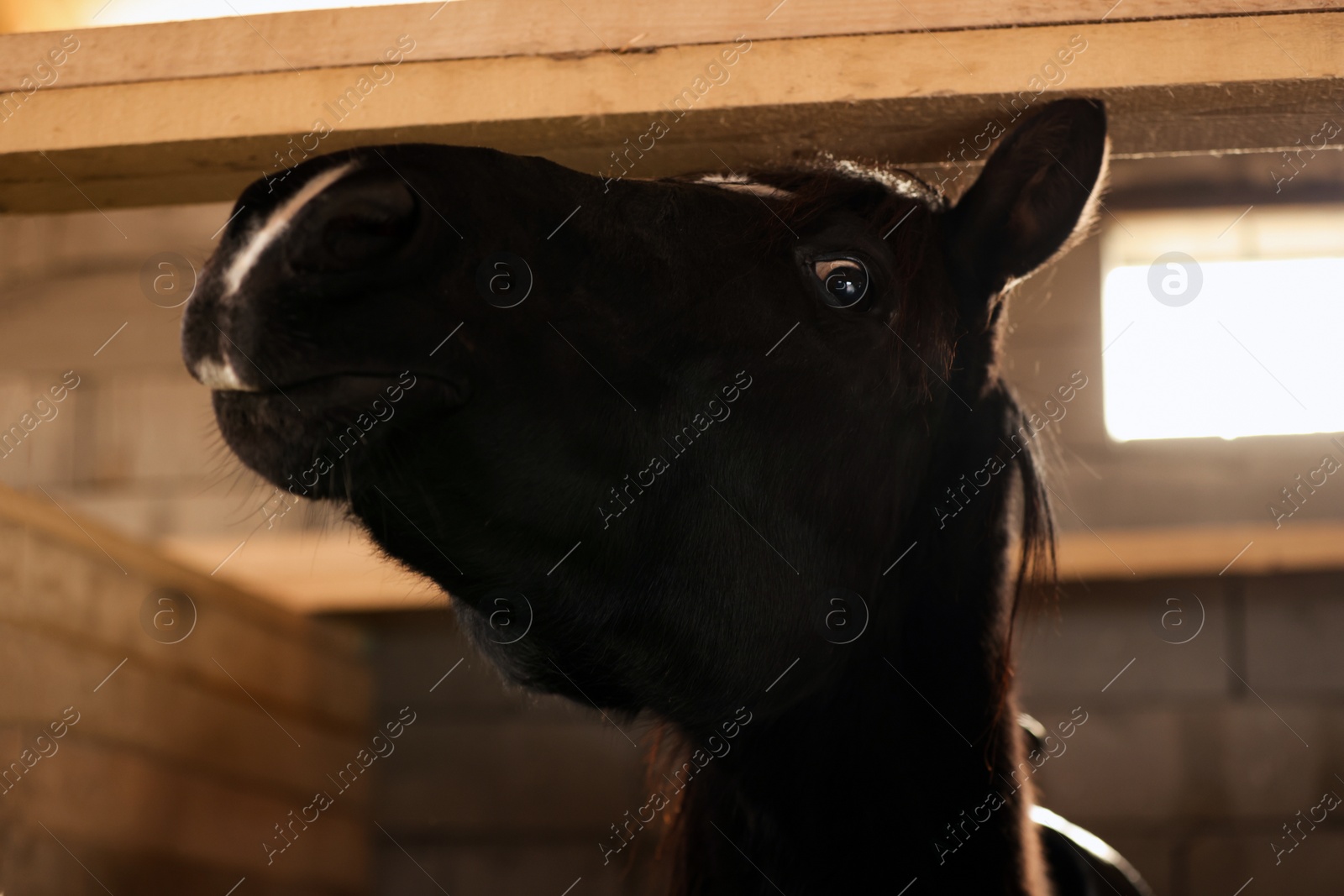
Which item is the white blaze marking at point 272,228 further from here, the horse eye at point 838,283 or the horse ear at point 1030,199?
the horse ear at point 1030,199

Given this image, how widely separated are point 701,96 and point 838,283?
0.23 metres

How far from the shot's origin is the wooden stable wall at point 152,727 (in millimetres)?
2062

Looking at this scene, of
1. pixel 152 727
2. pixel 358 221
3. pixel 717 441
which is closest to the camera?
pixel 358 221

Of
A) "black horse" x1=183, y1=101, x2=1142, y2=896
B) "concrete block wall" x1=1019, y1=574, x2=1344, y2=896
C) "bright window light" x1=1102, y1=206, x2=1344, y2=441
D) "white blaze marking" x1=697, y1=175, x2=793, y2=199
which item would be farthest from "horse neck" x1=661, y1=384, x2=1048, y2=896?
"bright window light" x1=1102, y1=206, x2=1344, y2=441

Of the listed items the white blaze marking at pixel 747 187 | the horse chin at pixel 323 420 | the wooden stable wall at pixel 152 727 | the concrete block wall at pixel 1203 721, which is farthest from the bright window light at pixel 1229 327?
the horse chin at pixel 323 420

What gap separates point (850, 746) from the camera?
1113mm

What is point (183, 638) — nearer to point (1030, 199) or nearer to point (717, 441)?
point (717, 441)

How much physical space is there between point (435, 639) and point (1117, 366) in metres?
2.85

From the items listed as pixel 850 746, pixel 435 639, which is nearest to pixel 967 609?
pixel 850 746

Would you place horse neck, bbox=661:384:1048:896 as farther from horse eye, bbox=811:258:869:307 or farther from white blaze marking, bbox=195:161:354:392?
white blaze marking, bbox=195:161:354:392

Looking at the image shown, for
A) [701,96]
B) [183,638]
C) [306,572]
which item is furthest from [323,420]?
[306,572]

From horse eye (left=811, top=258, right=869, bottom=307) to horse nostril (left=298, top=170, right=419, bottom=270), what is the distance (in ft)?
1.52

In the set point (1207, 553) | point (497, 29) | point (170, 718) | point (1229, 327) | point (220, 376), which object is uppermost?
point (1229, 327)

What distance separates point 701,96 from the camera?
3.31ft
